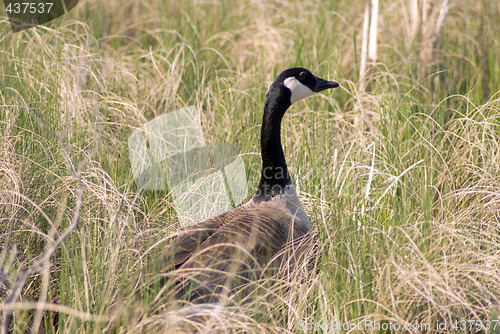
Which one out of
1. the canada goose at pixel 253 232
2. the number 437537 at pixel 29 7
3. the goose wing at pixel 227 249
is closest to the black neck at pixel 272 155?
the canada goose at pixel 253 232

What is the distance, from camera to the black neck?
10.7 ft

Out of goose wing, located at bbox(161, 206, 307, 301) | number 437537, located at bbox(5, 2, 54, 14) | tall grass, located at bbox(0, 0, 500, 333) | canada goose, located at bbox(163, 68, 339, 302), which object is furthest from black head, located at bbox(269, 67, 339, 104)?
number 437537, located at bbox(5, 2, 54, 14)

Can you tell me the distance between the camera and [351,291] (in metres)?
2.53

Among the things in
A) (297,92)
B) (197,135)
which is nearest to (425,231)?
(297,92)

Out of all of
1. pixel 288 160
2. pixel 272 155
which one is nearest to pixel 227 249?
pixel 272 155

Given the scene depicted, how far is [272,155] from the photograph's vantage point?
10.9ft

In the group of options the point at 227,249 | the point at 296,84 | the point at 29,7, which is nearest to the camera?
the point at 227,249

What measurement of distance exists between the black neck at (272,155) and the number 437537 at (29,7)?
2986mm

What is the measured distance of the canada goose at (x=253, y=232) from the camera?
246cm

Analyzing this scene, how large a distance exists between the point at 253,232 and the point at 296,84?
1145 mm

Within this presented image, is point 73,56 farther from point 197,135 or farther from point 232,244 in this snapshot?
point 232,244

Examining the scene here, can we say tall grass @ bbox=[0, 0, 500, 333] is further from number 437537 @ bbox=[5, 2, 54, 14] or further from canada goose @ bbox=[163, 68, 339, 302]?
number 437537 @ bbox=[5, 2, 54, 14]

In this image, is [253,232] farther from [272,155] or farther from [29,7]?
[29,7]

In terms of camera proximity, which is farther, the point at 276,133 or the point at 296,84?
the point at 296,84
